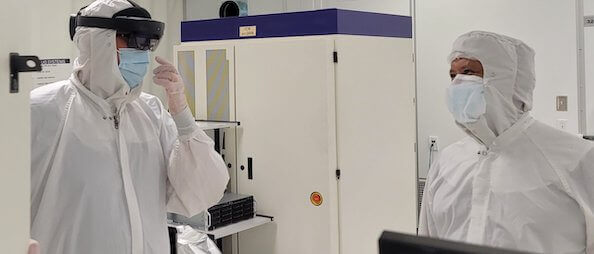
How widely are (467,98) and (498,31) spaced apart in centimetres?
245

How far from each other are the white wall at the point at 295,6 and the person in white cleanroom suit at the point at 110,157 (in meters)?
2.85

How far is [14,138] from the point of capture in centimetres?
115

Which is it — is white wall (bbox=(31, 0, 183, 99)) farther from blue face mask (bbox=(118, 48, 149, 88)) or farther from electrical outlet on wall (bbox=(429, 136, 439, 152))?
blue face mask (bbox=(118, 48, 149, 88))

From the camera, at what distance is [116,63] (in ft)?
5.76

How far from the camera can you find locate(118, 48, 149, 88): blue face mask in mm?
1785

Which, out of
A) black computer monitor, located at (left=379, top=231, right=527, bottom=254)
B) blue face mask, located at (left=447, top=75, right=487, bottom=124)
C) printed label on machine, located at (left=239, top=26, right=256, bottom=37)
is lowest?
black computer monitor, located at (left=379, top=231, right=527, bottom=254)

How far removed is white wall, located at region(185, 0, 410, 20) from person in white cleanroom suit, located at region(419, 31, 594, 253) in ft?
8.64

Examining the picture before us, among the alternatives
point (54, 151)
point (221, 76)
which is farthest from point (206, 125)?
point (54, 151)

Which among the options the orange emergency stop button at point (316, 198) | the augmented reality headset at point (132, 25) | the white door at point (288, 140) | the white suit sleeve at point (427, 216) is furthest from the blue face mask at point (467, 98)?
the orange emergency stop button at point (316, 198)

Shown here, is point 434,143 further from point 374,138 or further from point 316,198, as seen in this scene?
point 316,198

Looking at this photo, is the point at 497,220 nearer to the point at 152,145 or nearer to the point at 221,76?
the point at 152,145

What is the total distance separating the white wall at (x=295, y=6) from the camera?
4473 mm

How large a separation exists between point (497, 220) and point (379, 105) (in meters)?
1.68

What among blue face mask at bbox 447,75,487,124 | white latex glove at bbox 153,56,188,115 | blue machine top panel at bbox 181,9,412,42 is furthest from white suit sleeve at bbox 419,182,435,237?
blue machine top panel at bbox 181,9,412,42
